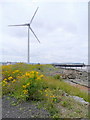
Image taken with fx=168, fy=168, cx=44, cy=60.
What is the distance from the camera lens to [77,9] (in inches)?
225

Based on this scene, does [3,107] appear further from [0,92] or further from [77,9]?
[77,9]

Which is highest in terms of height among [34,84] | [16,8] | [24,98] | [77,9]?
[16,8]

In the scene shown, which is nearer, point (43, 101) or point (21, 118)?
point (21, 118)

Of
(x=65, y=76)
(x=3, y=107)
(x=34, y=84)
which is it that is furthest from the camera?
(x=65, y=76)

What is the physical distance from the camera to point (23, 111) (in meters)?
3.32

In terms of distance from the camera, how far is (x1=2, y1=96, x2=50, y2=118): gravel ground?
10.4 feet

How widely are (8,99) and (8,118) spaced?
93 centimetres

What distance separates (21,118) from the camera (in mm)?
3078

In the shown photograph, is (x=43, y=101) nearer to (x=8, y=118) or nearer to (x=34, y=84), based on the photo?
(x=34, y=84)

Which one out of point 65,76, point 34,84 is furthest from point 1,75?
point 65,76

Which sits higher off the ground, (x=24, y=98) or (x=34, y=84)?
(x=34, y=84)

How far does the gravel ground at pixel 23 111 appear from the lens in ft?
10.4

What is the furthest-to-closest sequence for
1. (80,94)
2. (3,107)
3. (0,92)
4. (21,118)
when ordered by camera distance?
(80,94) → (0,92) → (3,107) → (21,118)

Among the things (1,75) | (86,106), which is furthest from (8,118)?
(1,75)
